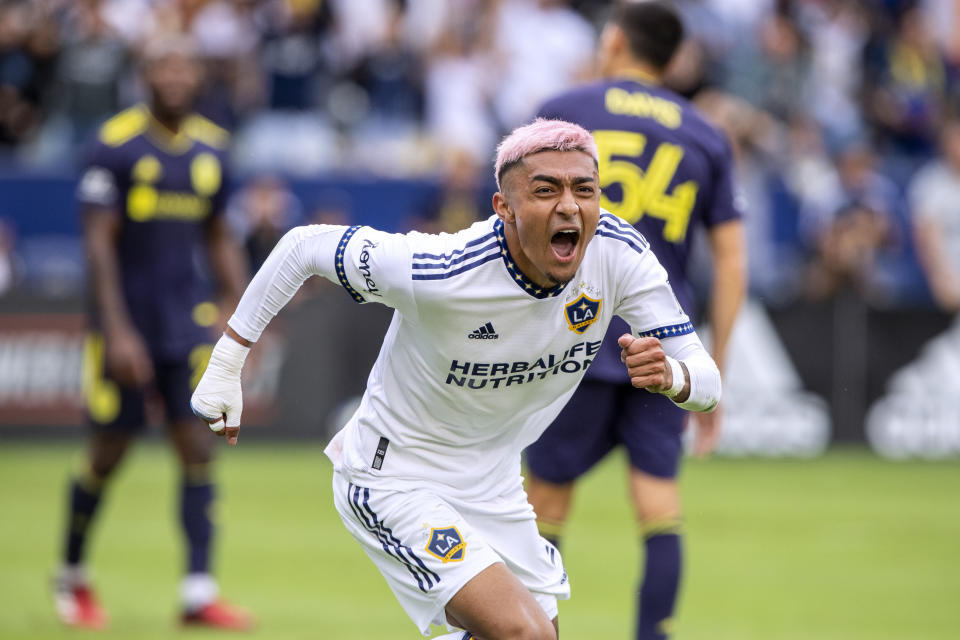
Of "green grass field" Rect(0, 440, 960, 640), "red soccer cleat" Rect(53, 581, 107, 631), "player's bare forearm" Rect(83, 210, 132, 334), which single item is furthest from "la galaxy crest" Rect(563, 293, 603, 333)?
"red soccer cleat" Rect(53, 581, 107, 631)

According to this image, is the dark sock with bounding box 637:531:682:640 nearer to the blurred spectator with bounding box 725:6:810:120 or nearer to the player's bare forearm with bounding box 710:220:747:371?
the player's bare forearm with bounding box 710:220:747:371

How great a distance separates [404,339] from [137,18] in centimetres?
1380

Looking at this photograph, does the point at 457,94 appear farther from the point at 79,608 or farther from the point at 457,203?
the point at 79,608

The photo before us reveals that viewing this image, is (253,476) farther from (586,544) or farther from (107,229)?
(107,229)

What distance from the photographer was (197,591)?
7773mm

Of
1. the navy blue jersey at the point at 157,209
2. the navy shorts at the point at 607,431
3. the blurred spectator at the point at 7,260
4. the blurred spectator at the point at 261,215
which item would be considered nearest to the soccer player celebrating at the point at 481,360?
the navy shorts at the point at 607,431

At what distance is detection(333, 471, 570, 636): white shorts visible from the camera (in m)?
4.89

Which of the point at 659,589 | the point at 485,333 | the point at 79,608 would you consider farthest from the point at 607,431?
the point at 79,608

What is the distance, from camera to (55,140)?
17375 millimetres

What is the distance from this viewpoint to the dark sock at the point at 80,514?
26.8 feet

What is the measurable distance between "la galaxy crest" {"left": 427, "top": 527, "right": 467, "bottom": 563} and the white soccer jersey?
0.22m

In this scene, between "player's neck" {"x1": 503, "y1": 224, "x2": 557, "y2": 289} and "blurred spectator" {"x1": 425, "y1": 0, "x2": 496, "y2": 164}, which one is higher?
"blurred spectator" {"x1": 425, "y1": 0, "x2": 496, "y2": 164}

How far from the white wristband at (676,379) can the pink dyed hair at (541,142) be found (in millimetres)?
706

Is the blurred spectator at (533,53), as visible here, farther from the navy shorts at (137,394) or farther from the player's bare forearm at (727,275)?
the player's bare forearm at (727,275)
